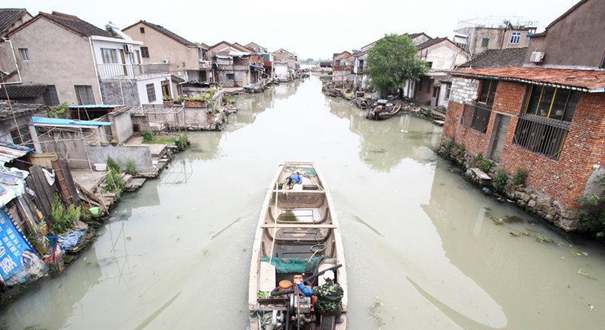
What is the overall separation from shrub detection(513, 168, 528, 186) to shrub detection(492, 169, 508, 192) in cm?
50

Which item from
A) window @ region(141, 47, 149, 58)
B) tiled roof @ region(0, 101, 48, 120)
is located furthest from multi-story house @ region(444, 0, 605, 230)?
window @ region(141, 47, 149, 58)

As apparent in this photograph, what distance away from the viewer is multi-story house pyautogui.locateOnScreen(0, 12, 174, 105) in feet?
50.6

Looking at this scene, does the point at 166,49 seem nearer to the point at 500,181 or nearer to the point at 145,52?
the point at 145,52

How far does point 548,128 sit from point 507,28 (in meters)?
29.2

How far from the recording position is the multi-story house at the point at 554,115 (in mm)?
7961

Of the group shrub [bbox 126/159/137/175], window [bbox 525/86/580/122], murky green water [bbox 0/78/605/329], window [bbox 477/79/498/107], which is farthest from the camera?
window [bbox 477/79/498/107]

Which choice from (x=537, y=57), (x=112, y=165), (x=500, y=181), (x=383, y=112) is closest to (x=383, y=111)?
(x=383, y=112)

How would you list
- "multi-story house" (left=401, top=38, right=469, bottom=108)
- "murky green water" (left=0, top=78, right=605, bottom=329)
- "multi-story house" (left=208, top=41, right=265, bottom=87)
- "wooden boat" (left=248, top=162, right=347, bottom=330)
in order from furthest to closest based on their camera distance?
"multi-story house" (left=208, top=41, right=265, bottom=87) → "multi-story house" (left=401, top=38, right=469, bottom=108) → "murky green water" (left=0, top=78, right=605, bottom=329) → "wooden boat" (left=248, top=162, right=347, bottom=330)

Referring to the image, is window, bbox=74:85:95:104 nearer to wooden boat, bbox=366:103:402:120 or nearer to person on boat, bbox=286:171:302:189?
person on boat, bbox=286:171:302:189

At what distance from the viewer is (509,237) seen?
28.9ft

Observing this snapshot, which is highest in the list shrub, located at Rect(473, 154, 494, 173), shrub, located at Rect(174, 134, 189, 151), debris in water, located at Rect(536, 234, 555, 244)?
shrub, located at Rect(473, 154, 494, 173)

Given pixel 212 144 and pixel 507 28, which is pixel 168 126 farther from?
pixel 507 28

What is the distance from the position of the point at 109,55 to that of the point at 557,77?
2090 centimetres

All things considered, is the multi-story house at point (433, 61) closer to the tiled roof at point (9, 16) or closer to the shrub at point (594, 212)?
the shrub at point (594, 212)
